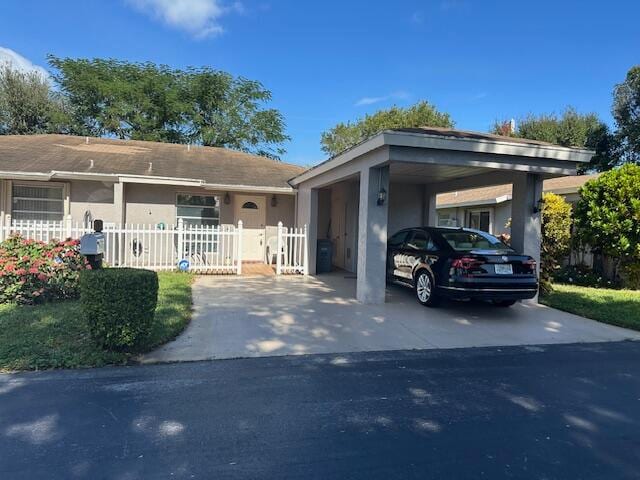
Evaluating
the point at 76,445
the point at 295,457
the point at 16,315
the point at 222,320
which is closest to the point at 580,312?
the point at 222,320

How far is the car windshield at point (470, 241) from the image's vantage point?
784cm

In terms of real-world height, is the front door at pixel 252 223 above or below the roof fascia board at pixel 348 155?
below

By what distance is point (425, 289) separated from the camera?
8211 millimetres

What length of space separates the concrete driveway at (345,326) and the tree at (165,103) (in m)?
22.6

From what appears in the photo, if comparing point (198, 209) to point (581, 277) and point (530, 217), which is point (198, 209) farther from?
point (581, 277)

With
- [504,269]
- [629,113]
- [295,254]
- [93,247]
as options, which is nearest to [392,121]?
[629,113]

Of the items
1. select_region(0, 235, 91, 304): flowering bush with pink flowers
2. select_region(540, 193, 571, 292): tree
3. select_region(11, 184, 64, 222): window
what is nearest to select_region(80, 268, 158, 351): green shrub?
select_region(0, 235, 91, 304): flowering bush with pink flowers

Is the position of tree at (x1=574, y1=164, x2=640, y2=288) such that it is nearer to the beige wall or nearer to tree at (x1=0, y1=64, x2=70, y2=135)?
the beige wall

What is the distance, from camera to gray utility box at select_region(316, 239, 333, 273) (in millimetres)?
13203

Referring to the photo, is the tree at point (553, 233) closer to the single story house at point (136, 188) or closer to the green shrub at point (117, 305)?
the single story house at point (136, 188)

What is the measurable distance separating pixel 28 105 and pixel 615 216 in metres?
32.2

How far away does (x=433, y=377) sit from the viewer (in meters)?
4.67

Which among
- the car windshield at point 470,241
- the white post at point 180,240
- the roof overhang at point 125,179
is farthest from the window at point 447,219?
the white post at point 180,240

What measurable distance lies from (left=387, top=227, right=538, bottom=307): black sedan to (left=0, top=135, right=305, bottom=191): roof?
22.7ft
